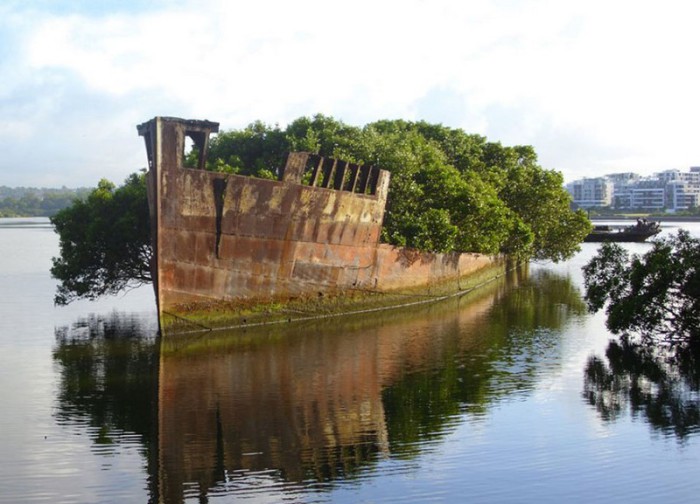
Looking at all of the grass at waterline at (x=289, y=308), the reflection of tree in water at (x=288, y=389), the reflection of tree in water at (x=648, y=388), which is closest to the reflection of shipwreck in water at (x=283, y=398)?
the reflection of tree in water at (x=288, y=389)

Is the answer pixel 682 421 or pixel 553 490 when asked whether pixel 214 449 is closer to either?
pixel 553 490

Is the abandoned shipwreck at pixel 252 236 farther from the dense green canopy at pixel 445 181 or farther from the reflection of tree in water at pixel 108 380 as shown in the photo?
the dense green canopy at pixel 445 181

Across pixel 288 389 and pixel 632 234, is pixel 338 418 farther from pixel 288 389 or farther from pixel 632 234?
pixel 632 234

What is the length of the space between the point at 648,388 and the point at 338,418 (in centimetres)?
797

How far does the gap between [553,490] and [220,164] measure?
1040 inches

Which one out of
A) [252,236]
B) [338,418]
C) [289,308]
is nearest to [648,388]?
[338,418]

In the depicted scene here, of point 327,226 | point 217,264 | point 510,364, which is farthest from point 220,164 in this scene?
point 510,364

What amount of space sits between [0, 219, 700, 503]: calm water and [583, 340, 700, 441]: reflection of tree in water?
79 mm

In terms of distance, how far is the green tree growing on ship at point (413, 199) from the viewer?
30891mm

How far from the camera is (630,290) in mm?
25719

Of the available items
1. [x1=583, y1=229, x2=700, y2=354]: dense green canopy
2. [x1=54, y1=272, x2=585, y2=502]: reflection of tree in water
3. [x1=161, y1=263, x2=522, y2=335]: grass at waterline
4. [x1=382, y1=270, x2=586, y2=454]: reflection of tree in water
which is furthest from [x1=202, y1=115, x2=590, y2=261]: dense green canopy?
[x1=583, y1=229, x2=700, y2=354]: dense green canopy

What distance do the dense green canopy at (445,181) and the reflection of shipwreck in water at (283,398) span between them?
6925mm

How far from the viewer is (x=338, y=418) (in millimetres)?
17812

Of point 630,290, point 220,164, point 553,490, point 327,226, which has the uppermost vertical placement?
point 220,164
